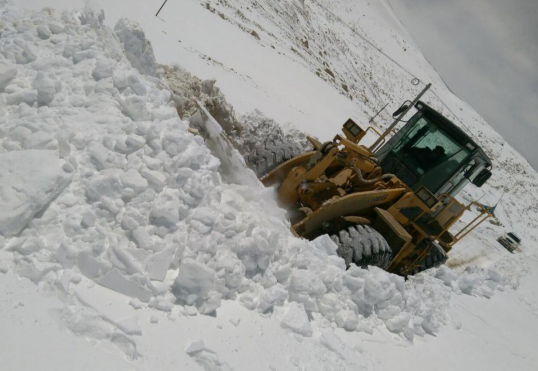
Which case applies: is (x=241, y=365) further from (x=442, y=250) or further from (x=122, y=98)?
(x=442, y=250)

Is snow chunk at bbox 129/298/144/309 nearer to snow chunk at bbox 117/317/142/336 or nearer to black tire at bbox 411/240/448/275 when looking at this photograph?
snow chunk at bbox 117/317/142/336

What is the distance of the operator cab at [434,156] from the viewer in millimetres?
6750

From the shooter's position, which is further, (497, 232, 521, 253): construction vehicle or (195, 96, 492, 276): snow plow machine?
(497, 232, 521, 253): construction vehicle

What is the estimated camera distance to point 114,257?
2.98 m

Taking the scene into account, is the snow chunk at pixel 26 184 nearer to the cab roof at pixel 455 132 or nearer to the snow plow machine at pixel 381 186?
the snow plow machine at pixel 381 186

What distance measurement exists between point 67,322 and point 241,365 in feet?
3.83

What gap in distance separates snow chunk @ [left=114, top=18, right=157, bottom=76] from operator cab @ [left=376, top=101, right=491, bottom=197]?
415cm

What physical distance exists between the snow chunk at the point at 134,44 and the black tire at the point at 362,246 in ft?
10.4

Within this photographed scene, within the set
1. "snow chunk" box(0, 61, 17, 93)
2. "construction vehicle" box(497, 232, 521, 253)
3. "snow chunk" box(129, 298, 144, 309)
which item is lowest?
"snow chunk" box(129, 298, 144, 309)

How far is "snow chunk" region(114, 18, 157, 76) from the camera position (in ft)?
16.8

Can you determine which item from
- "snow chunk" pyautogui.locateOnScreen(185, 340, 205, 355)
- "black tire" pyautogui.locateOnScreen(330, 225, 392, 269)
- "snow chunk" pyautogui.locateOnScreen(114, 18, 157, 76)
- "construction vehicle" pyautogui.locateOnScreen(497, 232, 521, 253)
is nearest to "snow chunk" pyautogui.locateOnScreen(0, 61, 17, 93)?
"snow chunk" pyautogui.locateOnScreen(114, 18, 157, 76)

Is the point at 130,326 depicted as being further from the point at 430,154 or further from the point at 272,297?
the point at 430,154

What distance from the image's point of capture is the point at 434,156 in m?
6.88

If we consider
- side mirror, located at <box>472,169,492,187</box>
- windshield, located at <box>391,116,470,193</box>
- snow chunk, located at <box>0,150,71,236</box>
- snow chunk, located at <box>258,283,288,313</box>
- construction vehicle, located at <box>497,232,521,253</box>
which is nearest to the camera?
snow chunk, located at <box>0,150,71,236</box>
